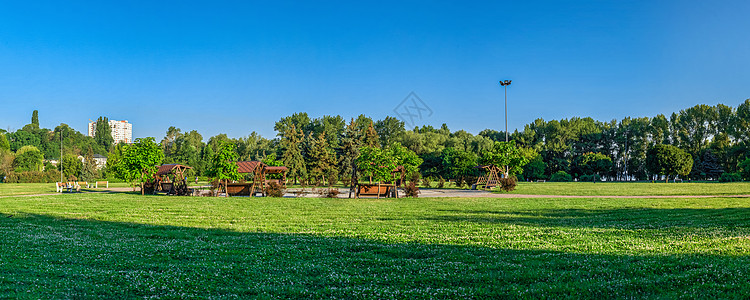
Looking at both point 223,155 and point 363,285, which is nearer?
point 363,285

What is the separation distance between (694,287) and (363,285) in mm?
4288

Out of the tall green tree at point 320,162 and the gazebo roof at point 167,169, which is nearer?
the gazebo roof at point 167,169

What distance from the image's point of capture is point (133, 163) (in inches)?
1088

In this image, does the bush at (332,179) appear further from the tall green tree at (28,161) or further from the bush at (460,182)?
the tall green tree at (28,161)

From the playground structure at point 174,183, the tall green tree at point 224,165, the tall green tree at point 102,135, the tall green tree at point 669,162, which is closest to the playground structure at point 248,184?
the tall green tree at point 224,165

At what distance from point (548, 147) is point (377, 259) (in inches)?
3333

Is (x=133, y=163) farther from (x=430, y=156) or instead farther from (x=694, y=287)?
(x=430, y=156)

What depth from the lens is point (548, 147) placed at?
84438mm

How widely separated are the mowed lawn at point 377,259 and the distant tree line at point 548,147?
41.0 meters

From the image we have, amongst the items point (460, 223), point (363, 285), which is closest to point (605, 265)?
point (363, 285)

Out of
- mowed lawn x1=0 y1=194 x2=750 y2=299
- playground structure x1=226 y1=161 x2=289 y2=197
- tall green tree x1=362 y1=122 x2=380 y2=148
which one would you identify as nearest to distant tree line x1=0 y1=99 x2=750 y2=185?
tall green tree x1=362 y1=122 x2=380 y2=148

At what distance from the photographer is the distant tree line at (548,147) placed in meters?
57.1

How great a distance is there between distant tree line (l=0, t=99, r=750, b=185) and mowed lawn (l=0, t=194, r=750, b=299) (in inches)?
1613

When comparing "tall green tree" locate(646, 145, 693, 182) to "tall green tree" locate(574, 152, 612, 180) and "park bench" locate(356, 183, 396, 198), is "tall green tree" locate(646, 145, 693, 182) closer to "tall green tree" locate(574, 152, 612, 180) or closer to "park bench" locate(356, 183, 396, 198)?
"tall green tree" locate(574, 152, 612, 180)
